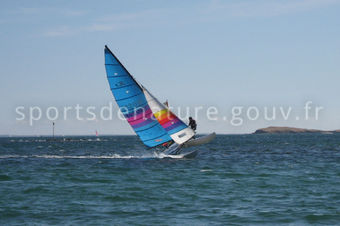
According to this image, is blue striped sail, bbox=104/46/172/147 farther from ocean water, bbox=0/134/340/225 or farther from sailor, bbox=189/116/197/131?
ocean water, bbox=0/134/340/225

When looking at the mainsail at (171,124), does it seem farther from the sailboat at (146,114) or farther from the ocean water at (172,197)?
the ocean water at (172,197)

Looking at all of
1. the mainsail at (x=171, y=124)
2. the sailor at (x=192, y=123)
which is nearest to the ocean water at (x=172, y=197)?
the mainsail at (x=171, y=124)

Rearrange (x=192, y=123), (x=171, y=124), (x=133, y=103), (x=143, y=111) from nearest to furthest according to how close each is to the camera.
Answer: (x=133, y=103) < (x=143, y=111) < (x=171, y=124) < (x=192, y=123)

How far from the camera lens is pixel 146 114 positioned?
1596 inches

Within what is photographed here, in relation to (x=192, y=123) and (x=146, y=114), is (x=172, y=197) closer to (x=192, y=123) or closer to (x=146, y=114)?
(x=146, y=114)

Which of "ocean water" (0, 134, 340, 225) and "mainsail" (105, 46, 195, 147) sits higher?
"mainsail" (105, 46, 195, 147)

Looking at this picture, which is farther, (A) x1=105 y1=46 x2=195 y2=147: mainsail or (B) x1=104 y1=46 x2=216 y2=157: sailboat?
(B) x1=104 y1=46 x2=216 y2=157: sailboat

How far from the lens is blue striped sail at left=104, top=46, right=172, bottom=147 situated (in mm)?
38656

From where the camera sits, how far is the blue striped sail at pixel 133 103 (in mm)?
38656

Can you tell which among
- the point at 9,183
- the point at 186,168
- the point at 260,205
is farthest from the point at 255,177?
the point at 9,183

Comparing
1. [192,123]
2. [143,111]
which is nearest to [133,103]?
[143,111]

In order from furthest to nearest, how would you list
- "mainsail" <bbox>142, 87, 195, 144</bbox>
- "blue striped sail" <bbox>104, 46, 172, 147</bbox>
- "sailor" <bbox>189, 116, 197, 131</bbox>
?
"sailor" <bbox>189, 116, 197, 131</bbox>
"mainsail" <bbox>142, 87, 195, 144</bbox>
"blue striped sail" <bbox>104, 46, 172, 147</bbox>

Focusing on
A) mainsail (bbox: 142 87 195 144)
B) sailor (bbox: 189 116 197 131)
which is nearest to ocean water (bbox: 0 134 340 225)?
mainsail (bbox: 142 87 195 144)

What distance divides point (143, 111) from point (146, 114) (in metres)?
0.41
